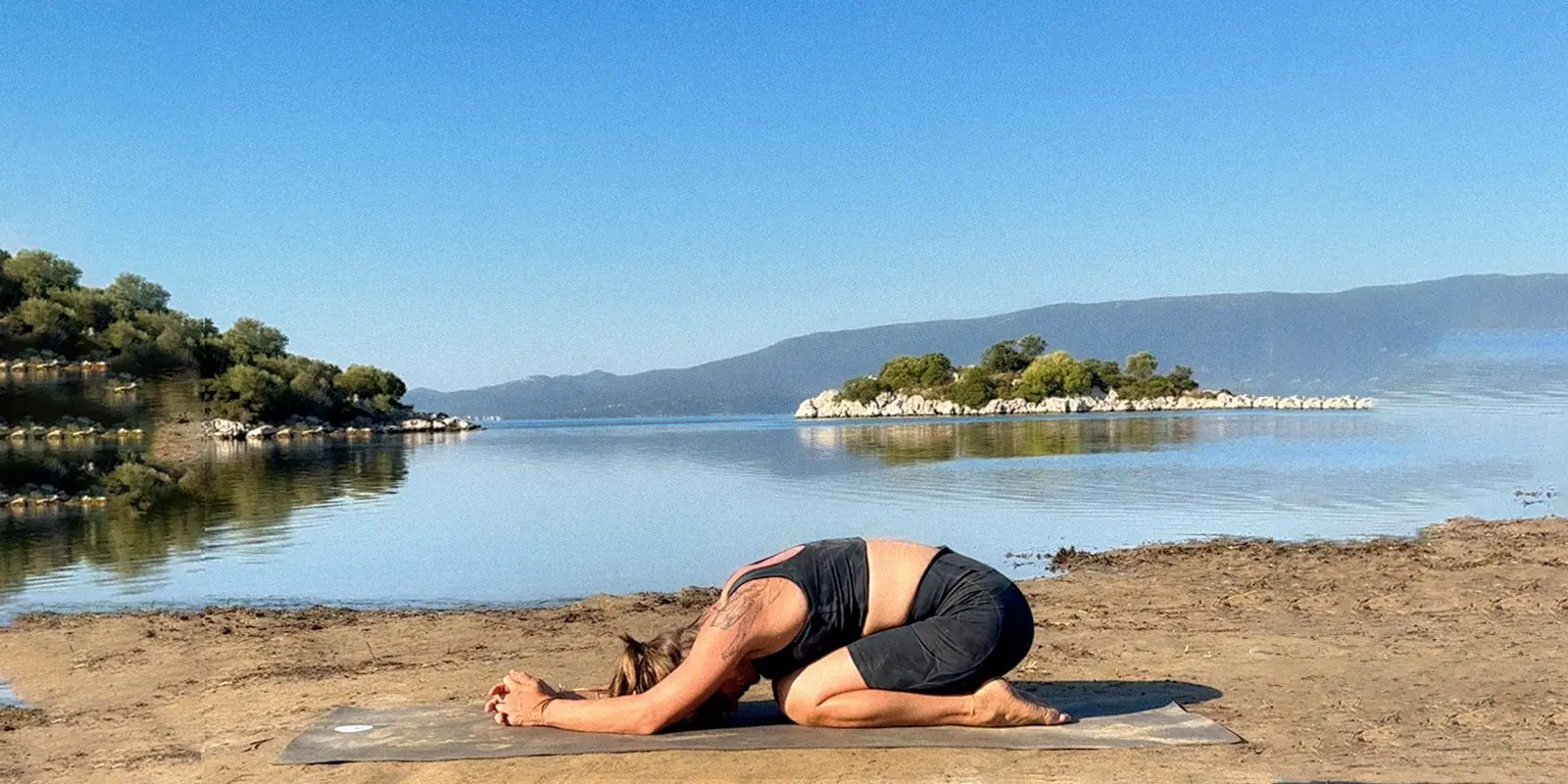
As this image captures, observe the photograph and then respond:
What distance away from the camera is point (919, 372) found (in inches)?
4439

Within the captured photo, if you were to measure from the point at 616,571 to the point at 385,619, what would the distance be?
3650 millimetres

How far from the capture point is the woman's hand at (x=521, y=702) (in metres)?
5.14

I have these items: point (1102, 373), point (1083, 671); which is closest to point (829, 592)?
point (1083, 671)

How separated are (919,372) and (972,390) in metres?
11.2

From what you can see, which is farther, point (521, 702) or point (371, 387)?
point (371, 387)

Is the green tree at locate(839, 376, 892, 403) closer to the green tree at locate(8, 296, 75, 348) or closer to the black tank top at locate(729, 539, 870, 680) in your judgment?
the green tree at locate(8, 296, 75, 348)

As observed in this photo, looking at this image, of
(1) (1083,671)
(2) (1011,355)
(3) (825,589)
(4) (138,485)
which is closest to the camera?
(3) (825,589)

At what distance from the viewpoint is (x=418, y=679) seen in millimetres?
6875

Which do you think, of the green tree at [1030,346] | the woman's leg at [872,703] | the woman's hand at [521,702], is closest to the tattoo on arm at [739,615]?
the woman's leg at [872,703]

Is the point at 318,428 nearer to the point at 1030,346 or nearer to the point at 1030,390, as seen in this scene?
the point at 1030,390

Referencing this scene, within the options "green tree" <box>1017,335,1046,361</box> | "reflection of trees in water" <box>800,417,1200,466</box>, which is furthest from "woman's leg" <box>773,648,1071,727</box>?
"green tree" <box>1017,335,1046,361</box>

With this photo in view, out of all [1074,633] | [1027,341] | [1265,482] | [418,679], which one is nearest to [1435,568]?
[1074,633]

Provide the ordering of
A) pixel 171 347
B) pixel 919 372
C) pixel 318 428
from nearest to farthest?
pixel 171 347 → pixel 318 428 → pixel 919 372

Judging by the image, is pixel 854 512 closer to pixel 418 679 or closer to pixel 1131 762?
pixel 418 679
